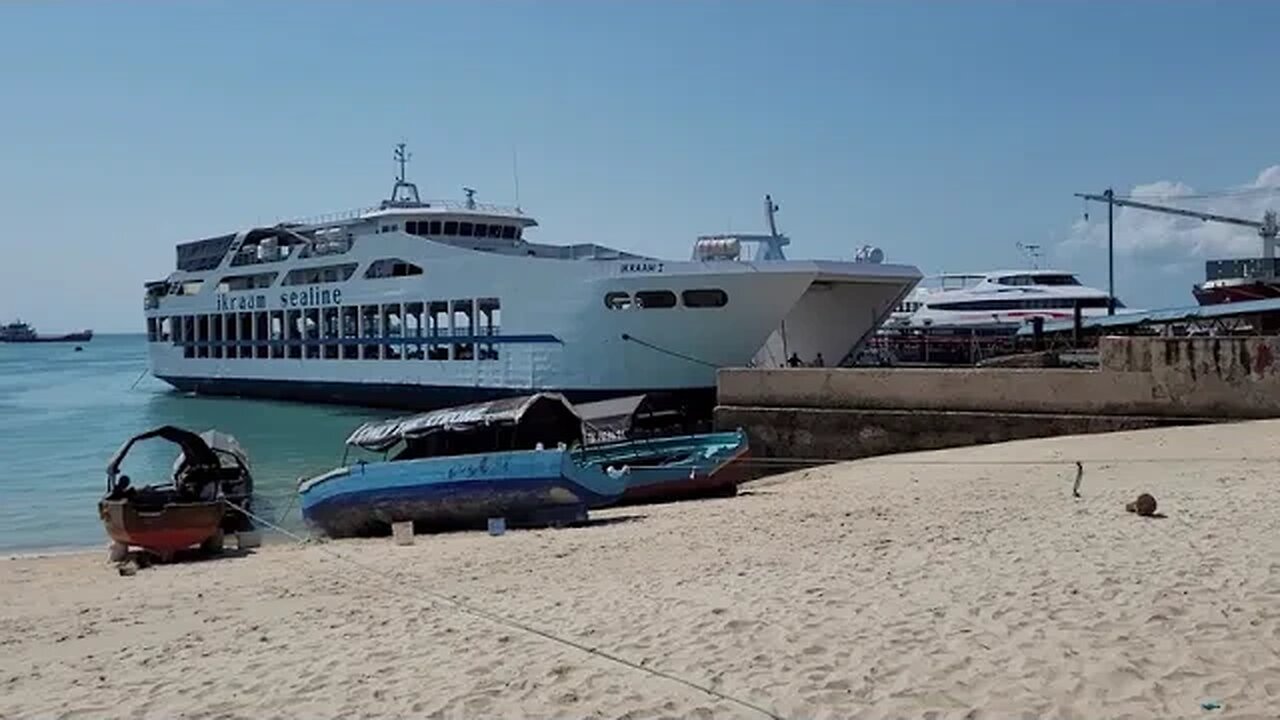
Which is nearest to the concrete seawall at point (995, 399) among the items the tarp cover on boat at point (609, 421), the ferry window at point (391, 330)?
the tarp cover on boat at point (609, 421)

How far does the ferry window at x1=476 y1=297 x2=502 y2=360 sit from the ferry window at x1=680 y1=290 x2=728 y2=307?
6324 mm

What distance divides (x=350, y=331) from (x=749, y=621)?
3310cm

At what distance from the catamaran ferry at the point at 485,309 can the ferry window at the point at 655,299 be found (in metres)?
0.05

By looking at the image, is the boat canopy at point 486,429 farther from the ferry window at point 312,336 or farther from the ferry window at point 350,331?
the ferry window at point 312,336

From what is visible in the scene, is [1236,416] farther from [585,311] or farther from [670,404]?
[585,311]

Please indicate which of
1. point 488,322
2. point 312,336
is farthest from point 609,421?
point 312,336

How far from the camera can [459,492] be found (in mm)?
14117

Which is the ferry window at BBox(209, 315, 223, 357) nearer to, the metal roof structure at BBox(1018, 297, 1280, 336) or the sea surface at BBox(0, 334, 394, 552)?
the sea surface at BBox(0, 334, 394, 552)

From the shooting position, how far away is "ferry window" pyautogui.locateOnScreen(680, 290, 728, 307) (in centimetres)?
2683

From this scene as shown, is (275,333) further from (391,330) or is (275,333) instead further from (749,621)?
(749,621)

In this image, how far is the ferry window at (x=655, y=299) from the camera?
88.9ft

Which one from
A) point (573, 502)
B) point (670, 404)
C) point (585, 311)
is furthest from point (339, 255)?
point (573, 502)

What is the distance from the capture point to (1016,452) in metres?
15.5

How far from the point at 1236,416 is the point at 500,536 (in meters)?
10.6
